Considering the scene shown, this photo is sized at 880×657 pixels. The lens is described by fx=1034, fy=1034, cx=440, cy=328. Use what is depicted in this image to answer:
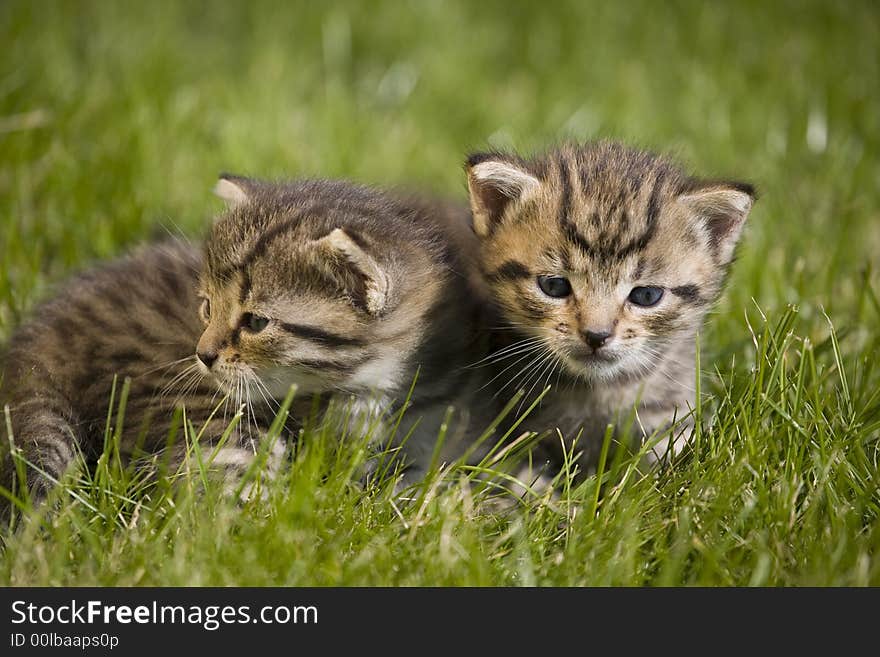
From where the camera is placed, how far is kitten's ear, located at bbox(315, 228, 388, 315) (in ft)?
9.45

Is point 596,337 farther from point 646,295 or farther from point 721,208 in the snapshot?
point 721,208

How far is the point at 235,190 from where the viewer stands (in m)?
3.29

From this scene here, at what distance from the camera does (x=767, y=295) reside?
440 centimetres

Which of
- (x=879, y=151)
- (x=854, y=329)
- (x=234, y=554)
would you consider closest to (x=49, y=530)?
(x=234, y=554)

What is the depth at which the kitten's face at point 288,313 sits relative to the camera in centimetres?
300

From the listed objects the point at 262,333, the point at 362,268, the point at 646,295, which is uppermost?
the point at 362,268

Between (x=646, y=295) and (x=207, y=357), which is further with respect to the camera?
(x=646, y=295)

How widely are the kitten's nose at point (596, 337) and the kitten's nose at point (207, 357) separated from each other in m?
1.11

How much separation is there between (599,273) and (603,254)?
6 cm

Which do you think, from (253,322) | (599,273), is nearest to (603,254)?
(599,273)

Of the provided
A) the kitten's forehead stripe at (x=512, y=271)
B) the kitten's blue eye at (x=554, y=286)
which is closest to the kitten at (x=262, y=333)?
the kitten's forehead stripe at (x=512, y=271)

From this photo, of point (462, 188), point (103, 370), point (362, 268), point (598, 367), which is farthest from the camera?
point (462, 188)

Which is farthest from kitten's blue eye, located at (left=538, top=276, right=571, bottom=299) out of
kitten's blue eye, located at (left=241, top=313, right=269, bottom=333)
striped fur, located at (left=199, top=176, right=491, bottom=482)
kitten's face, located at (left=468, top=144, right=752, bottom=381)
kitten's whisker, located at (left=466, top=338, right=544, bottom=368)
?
kitten's blue eye, located at (left=241, top=313, right=269, bottom=333)

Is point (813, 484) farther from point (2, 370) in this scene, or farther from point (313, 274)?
point (2, 370)
